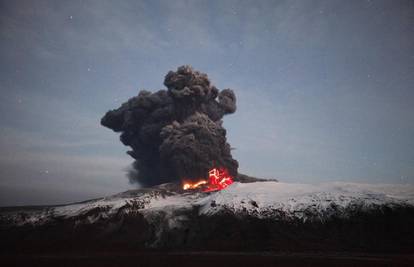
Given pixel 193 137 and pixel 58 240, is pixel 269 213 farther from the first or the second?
pixel 193 137

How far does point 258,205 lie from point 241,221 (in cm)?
263

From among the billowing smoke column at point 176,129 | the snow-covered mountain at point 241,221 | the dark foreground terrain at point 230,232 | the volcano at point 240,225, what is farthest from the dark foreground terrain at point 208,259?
the billowing smoke column at point 176,129

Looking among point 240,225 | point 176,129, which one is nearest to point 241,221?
point 240,225

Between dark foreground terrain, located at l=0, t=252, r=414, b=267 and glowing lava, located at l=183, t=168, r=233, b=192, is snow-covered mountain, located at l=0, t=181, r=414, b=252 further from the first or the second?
glowing lava, located at l=183, t=168, r=233, b=192

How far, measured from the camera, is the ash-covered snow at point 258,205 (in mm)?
20031

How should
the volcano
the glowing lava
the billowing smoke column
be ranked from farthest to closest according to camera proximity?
1. the billowing smoke column
2. the glowing lava
3. the volcano

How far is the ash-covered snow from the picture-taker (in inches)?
789

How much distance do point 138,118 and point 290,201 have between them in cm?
4535

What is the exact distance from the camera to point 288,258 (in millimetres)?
→ 13328

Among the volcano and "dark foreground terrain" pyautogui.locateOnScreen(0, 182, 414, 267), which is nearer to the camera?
"dark foreground terrain" pyautogui.locateOnScreen(0, 182, 414, 267)

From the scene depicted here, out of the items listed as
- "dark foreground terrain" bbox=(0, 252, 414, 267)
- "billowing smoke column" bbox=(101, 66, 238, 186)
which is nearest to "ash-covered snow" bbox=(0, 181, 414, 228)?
"dark foreground terrain" bbox=(0, 252, 414, 267)

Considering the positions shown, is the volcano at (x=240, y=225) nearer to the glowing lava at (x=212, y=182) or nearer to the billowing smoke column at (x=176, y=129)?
the glowing lava at (x=212, y=182)

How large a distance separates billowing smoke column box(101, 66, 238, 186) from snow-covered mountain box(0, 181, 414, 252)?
2641 cm

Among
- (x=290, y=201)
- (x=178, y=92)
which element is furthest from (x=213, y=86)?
(x=290, y=201)
